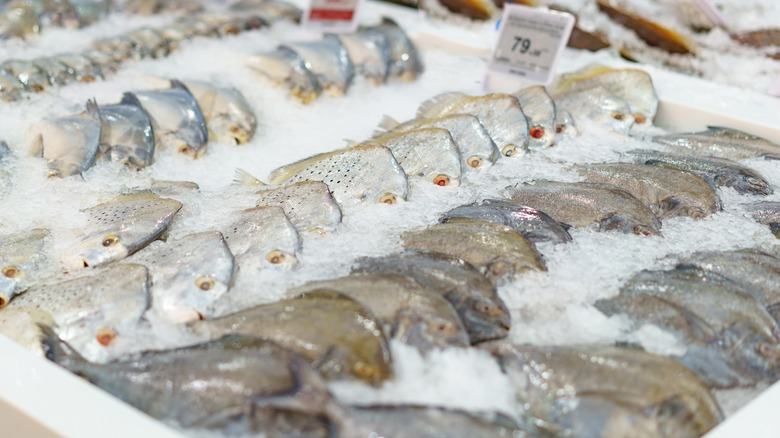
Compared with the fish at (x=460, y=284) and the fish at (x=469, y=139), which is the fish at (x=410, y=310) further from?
the fish at (x=469, y=139)

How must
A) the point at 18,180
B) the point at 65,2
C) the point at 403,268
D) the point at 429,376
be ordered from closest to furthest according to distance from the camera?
the point at 429,376 → the point at 403,268 → the point at 18,180 → the point at 65,2

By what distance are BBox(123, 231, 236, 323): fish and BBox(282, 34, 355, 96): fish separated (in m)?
2.03

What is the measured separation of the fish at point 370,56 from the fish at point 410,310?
8.72ft

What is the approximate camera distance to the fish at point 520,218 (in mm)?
2229

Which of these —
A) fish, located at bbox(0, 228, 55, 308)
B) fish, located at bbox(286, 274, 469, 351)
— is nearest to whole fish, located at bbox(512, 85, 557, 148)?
fish, located at bbox(286, 274, 469, 351)

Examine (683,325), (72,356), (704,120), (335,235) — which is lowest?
(72,356)

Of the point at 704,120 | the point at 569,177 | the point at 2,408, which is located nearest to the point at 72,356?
the point at 2,408

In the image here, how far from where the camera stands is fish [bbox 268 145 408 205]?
99.8 inches

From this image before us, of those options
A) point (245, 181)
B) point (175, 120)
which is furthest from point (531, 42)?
point (175, 120)

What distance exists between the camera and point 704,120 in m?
3.48

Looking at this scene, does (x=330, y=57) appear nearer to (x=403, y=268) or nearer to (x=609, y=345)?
(x=403, y=268)

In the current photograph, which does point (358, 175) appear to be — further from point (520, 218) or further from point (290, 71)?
point (290, 71)

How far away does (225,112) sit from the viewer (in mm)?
3395

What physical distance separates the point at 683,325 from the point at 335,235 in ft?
4.01
